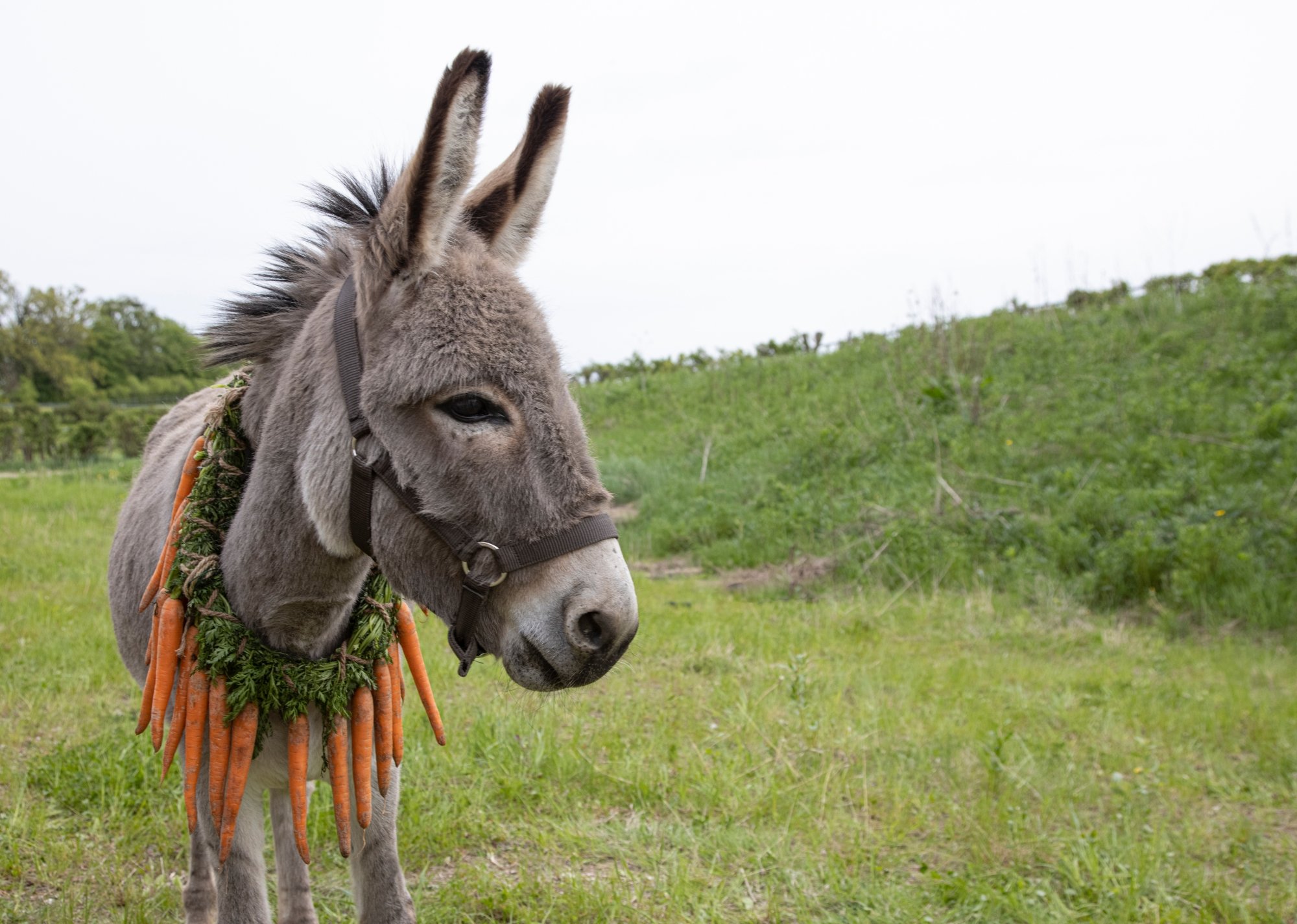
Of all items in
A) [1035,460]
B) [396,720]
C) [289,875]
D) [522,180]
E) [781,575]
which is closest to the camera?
[522,180]

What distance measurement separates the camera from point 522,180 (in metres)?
2.18

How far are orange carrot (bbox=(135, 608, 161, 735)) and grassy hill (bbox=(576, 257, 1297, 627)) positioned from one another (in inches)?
174

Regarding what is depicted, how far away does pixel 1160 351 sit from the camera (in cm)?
1273

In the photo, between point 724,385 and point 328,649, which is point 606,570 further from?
point 724,385

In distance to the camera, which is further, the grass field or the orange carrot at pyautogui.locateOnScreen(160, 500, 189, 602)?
the grass field

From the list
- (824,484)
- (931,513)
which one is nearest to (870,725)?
(931,513)

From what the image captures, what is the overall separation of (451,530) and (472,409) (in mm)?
271

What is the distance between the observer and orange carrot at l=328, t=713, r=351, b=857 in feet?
7.27

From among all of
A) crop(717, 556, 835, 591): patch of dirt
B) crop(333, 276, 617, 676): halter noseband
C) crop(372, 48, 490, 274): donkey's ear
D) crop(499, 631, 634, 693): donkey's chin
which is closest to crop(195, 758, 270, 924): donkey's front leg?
crop(333, 276, 617, 676): halter noseband

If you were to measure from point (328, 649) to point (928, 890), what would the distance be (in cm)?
251

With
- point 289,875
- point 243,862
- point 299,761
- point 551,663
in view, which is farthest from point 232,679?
point 289,875

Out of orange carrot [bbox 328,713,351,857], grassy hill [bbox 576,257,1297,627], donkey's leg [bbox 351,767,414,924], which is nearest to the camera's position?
orange carrot [bbox 328,713,351,857]

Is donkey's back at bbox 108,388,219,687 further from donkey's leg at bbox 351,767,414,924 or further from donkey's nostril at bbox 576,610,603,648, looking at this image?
donkey's nostril at bbox 576,610,603,648

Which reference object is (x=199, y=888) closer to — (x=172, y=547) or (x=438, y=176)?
(x=172, y=547)
